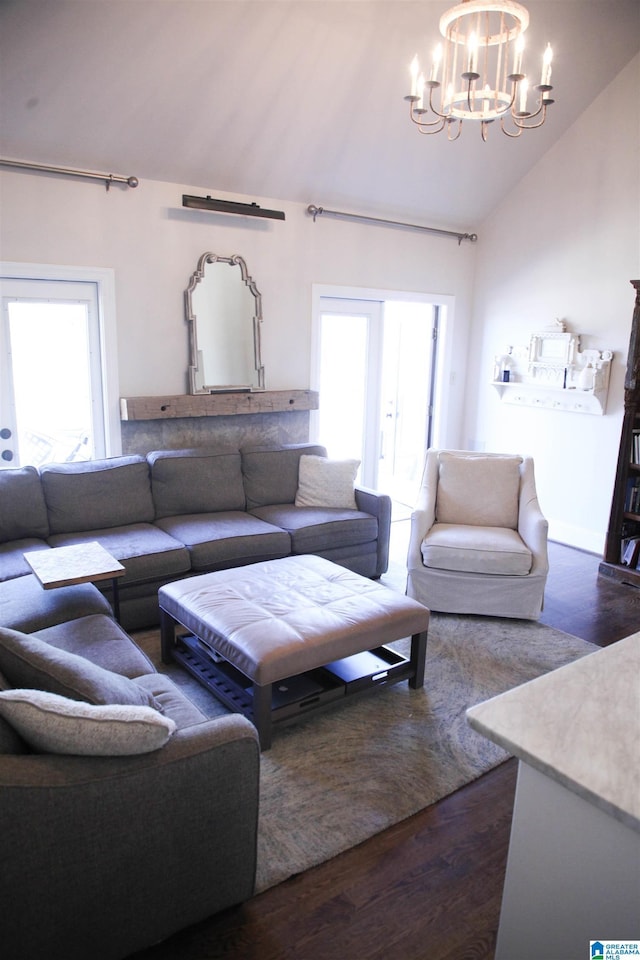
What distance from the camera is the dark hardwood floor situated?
181 centimetres

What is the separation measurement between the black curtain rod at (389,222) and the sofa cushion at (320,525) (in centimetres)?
218

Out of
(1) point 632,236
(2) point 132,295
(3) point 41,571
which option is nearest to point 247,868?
(3) point 41,571

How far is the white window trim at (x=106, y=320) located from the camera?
3.91 meters

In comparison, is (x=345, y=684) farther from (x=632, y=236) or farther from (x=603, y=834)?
(x=632, y=236)

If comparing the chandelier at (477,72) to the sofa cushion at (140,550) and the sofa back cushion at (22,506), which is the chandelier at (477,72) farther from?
the sofa back cushion at (22,506)

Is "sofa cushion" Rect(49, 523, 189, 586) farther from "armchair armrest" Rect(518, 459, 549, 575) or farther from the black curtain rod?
the black curtain rod

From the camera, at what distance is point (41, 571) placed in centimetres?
282

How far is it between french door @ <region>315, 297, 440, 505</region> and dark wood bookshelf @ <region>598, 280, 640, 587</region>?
75.3 inches

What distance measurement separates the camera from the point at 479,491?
426 cm

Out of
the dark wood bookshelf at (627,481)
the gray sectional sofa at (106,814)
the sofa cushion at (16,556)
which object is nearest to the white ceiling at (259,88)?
the dark wood bookshelf at (627,481)

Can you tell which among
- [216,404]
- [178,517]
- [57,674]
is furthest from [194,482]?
[57,674]

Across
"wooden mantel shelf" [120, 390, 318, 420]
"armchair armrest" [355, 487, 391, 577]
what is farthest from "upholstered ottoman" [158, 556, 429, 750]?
"wooden mantel shelf" [120, 390, 318, 420]

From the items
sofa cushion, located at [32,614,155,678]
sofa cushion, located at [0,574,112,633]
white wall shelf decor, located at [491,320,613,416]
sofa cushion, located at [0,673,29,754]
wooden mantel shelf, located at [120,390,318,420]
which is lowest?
sofa cushion, located at [32,614,155,678]

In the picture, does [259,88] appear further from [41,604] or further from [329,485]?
[41,604]
